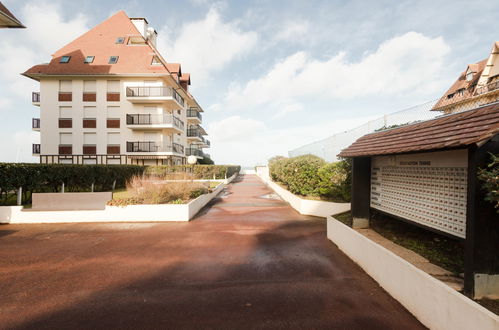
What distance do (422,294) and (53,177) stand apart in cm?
1527

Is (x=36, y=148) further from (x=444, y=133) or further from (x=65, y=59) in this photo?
(x=444, y=133)

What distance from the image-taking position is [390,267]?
3.94 m

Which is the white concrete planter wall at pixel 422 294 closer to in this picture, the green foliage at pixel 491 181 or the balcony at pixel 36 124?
the green foliage at pixel 491 181

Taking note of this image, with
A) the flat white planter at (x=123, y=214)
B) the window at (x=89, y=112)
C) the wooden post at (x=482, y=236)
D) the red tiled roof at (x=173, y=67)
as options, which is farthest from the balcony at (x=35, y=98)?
the wooden post at (x=482, y=236)

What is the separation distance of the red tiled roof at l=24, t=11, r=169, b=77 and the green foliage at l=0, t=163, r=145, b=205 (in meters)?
14.3

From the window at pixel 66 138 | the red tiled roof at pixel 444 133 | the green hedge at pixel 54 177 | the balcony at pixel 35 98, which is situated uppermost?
the balcony at pixel 35 98

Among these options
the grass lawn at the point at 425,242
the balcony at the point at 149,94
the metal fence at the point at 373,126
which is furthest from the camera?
the balcony at the point at 149,94

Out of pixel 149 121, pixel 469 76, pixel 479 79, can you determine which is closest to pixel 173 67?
pixel 149 121

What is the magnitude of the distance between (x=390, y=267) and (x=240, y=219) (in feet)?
20.4

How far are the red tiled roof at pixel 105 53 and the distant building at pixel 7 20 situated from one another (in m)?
10.8

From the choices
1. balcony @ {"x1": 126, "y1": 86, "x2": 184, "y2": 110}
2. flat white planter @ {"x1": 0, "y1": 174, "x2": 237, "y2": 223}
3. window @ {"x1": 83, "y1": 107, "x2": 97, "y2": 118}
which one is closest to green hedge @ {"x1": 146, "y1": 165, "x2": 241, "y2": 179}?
balcony @ {"x1": 126, "y1": 86, "x2": 184, "y2": 110}

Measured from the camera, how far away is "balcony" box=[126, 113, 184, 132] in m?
25.9

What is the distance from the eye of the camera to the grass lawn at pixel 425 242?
4.21 meters

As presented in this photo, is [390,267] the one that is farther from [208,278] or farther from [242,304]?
[208,278]
